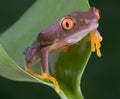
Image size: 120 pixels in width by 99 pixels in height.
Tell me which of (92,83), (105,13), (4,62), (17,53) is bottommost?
(92,83)

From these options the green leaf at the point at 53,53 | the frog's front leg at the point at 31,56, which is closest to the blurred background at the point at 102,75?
the green leaf at the point at 53,53

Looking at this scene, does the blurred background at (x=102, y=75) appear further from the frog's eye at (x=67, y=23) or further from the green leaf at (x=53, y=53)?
the frog's eye at (x=67, y=23)

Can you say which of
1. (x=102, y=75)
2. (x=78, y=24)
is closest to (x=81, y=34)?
(x=78, y=24)

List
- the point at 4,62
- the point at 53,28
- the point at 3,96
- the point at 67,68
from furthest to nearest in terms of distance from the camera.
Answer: the point at 3,96 → the point at 53,28 → the point at 67,68 → the point at 4,62

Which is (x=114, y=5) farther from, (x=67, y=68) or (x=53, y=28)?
(x=67, y=68)

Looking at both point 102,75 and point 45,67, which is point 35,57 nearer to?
point 45,67

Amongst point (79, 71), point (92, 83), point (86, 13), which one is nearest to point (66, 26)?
point (86, 13)
